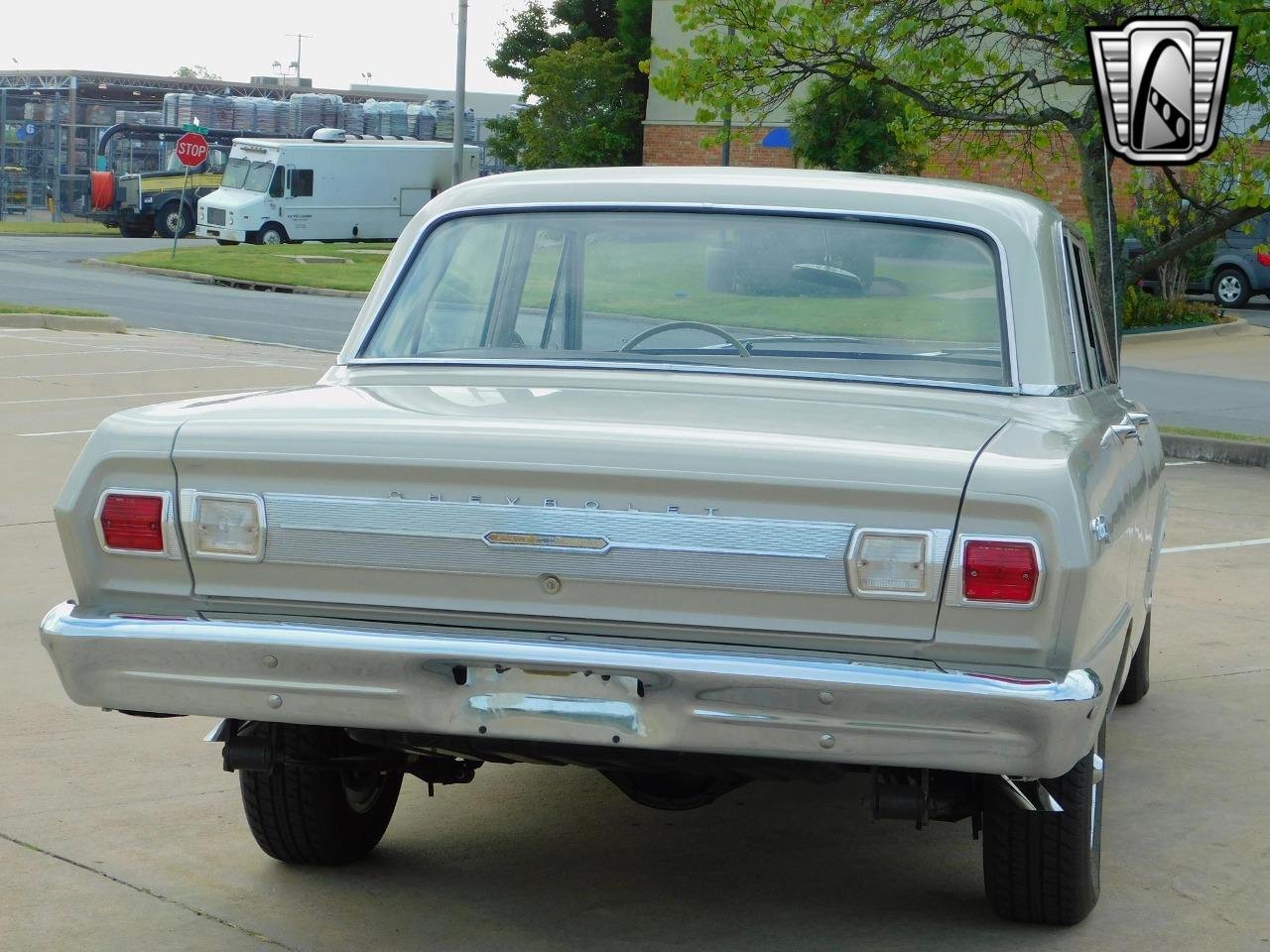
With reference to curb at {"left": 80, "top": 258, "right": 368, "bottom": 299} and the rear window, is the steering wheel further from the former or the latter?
curb at {"left": 80, "top": 258, "right": 368, "bottom": 299}

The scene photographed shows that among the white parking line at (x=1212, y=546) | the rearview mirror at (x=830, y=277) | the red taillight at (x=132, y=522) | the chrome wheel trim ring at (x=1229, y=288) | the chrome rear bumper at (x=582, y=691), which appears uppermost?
the rearview mirror at (x=830, y=277)

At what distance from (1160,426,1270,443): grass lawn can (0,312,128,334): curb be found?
546 inches

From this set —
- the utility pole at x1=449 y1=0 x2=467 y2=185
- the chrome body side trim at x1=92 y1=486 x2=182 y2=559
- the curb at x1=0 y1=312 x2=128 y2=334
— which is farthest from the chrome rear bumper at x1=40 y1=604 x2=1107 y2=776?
the utility pole at x1=449 y1=0 x2=467 y2=185

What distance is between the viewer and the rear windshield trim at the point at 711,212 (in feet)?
14.5

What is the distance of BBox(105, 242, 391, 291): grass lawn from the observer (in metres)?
Result: 33.7

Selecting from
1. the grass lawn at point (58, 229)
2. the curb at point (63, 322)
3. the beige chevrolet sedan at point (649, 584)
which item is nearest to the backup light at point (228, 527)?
the beige chevrolet sedan at point (649, 584)

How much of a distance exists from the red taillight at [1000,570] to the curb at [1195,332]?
22424 millimetres

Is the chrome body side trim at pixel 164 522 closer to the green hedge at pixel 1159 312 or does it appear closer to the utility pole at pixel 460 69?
the green hedge at pixel 1159 312

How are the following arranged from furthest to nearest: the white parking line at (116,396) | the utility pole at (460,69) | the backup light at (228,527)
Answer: the utility pole at (460,69)
the white parking line at (116,396)
the backup light at (228,527)

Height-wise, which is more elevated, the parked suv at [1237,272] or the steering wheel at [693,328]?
the steering wheel at [693,328]

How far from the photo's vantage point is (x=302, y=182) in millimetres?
45906

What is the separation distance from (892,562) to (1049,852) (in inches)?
38.7

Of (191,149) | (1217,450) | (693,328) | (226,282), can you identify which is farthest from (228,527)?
(191,149)

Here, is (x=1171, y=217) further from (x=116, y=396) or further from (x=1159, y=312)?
(x=116, y=396)
